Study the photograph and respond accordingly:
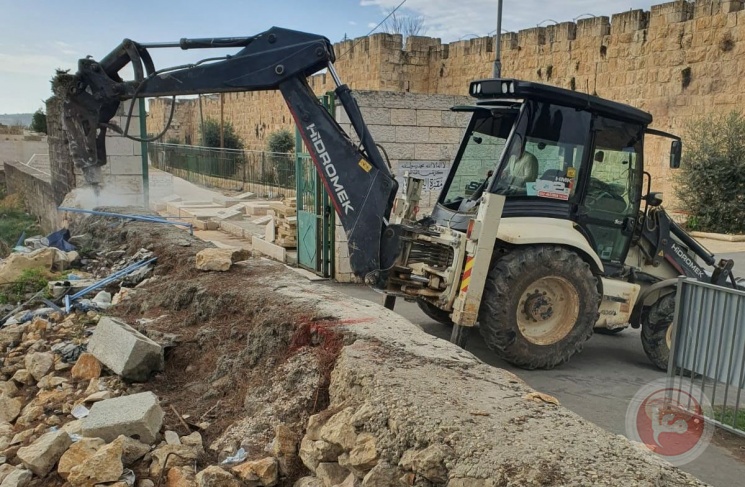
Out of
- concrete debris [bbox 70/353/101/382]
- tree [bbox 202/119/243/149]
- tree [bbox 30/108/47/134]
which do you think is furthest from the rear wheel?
tree [bbox 30/108/47/134]

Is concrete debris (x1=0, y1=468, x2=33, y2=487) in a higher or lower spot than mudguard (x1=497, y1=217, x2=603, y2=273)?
lower

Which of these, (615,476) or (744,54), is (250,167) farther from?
A: (615,476)

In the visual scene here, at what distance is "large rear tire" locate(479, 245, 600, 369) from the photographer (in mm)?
5785

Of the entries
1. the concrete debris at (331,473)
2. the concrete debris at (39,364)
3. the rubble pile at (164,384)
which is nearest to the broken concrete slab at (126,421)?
the rubble pile at (164,384)

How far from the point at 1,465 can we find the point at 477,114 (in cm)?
527

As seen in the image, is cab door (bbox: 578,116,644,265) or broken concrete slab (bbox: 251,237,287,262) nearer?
cab door (bbox: 578,116,644,265)

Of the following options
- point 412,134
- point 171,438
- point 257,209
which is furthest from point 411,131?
point 257,209

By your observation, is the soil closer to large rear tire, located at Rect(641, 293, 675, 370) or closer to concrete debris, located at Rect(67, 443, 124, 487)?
concrete debris, located at Rect(67, 443, 124, 487)

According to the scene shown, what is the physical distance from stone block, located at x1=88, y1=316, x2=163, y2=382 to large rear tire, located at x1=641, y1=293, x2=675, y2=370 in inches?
189

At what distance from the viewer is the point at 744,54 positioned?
15.0 meters

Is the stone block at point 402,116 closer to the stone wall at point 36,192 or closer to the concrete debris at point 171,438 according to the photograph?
the concrete debris at point 171,438

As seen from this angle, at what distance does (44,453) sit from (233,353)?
1489mm
